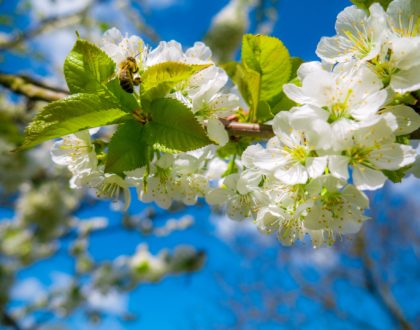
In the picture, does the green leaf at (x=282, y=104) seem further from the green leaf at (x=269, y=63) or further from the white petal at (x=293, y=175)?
the white petal at (x=293, y=175)

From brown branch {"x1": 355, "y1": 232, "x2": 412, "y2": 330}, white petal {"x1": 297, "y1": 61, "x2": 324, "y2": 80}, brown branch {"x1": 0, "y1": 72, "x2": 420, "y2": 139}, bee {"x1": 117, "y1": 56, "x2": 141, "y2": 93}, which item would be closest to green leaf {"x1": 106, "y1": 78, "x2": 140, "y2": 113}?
bee {"x1": 117, "y1": 56, "x2": 141, "y2": 93}

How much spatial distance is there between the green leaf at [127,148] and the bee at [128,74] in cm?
7

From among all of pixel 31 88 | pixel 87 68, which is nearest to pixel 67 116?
pixel 87 68

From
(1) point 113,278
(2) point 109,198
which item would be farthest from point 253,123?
(1) point 113,278

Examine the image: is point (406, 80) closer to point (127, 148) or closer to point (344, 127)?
point (344, 127)

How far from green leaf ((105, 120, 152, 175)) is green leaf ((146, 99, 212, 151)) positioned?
3cm

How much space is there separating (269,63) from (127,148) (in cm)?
37

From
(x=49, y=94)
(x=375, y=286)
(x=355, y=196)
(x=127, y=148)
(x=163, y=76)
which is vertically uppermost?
(x=49, y=94)

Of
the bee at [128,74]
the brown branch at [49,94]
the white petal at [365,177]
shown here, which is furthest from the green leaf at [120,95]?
the white petal at [365,177]

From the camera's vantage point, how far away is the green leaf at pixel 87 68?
0.74m

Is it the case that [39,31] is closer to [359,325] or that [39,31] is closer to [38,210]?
[38,210]

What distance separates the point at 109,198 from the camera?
3.08 ft

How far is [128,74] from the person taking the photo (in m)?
0.75

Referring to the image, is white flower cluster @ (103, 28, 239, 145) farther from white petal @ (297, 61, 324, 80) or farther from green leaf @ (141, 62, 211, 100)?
white petal @ (297, 61, 324, 80)
